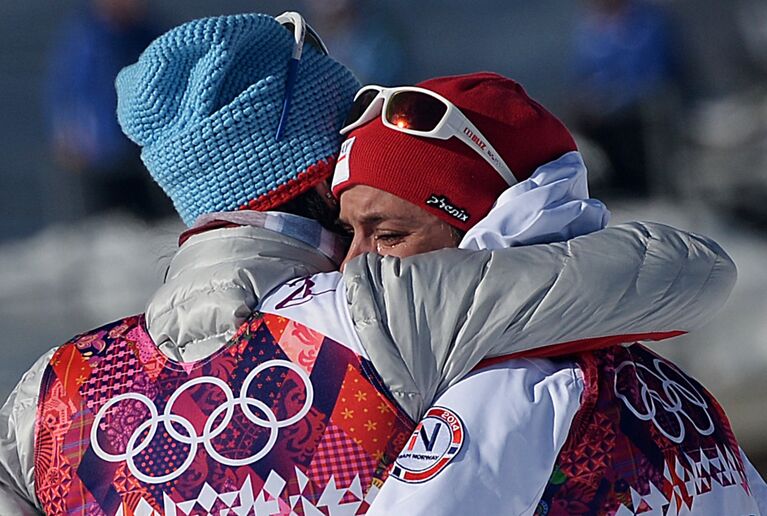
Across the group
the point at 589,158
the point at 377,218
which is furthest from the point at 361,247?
the point at 589,158

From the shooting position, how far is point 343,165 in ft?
6.91

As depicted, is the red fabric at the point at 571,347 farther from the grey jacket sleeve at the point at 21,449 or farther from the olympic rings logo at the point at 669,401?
the grey jacket sleeve at the point at 21,449

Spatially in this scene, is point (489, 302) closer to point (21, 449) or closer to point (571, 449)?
point (571, 449)

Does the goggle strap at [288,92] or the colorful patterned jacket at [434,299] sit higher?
the goggle strap at [288,92]

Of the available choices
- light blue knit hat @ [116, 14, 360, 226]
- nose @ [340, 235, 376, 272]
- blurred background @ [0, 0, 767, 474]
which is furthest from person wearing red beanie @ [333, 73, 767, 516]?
blurred background @ [0, 0, 767, 474]

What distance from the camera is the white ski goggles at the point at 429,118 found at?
6.73ft

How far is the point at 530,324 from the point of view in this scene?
1.76 meters

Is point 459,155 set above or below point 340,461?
above

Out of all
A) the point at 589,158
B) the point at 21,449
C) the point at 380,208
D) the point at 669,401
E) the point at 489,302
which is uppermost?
the point at 489,302

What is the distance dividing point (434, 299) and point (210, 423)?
1.14 ft

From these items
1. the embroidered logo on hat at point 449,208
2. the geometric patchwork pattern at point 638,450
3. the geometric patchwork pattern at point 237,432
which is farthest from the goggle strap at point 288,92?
the geometric patchwork pattern at point 638,450

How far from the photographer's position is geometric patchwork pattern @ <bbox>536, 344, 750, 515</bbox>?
1.77 meters

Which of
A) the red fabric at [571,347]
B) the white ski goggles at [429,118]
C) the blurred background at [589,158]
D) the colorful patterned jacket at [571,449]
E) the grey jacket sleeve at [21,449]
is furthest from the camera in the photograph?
the blurred background at [589,158]

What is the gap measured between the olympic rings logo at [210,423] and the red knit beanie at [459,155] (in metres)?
0.43
